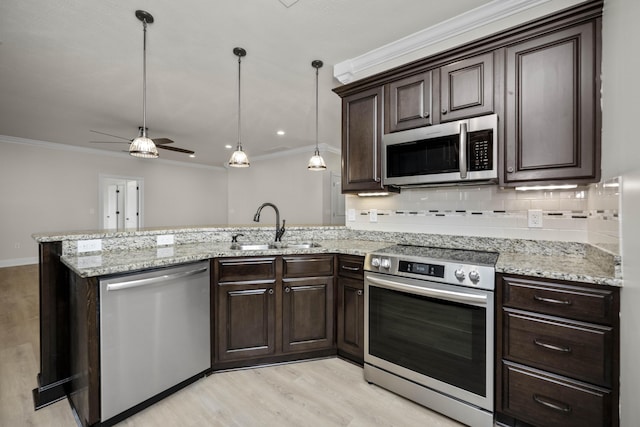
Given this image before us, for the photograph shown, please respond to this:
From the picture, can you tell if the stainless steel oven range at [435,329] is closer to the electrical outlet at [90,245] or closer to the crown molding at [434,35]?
the crown molding at [434,35]

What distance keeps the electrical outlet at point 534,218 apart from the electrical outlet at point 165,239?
275cm

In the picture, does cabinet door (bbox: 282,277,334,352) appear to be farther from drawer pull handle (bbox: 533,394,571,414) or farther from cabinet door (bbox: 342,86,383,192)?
drawer pull handle (bbox: 533,394,571,414)

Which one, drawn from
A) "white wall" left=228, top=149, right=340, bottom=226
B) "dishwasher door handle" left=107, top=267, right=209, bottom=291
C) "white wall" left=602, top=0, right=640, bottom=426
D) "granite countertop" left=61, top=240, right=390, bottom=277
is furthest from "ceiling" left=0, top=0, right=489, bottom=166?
"white wall" left=228, top=149, right=340, bottom=226

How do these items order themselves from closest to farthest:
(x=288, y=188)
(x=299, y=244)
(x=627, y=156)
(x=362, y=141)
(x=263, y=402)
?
(x=627, y=156), (x=263, y=402), (x=362, y=141), (x=299, y=244), (x=288, y=188)

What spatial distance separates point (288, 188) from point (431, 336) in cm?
569

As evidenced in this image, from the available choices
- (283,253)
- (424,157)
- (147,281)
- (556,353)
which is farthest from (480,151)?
(147,281)

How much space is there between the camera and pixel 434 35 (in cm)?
229

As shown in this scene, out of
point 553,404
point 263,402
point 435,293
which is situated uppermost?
point 435,293

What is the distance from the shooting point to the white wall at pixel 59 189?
5.67 metres

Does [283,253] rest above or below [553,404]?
above

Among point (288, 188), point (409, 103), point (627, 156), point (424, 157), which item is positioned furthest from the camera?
point (288, 188)

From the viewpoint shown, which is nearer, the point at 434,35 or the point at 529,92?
the point at 529,92

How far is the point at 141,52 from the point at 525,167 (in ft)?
10.7

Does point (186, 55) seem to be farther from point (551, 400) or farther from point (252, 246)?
point (551, 400)
